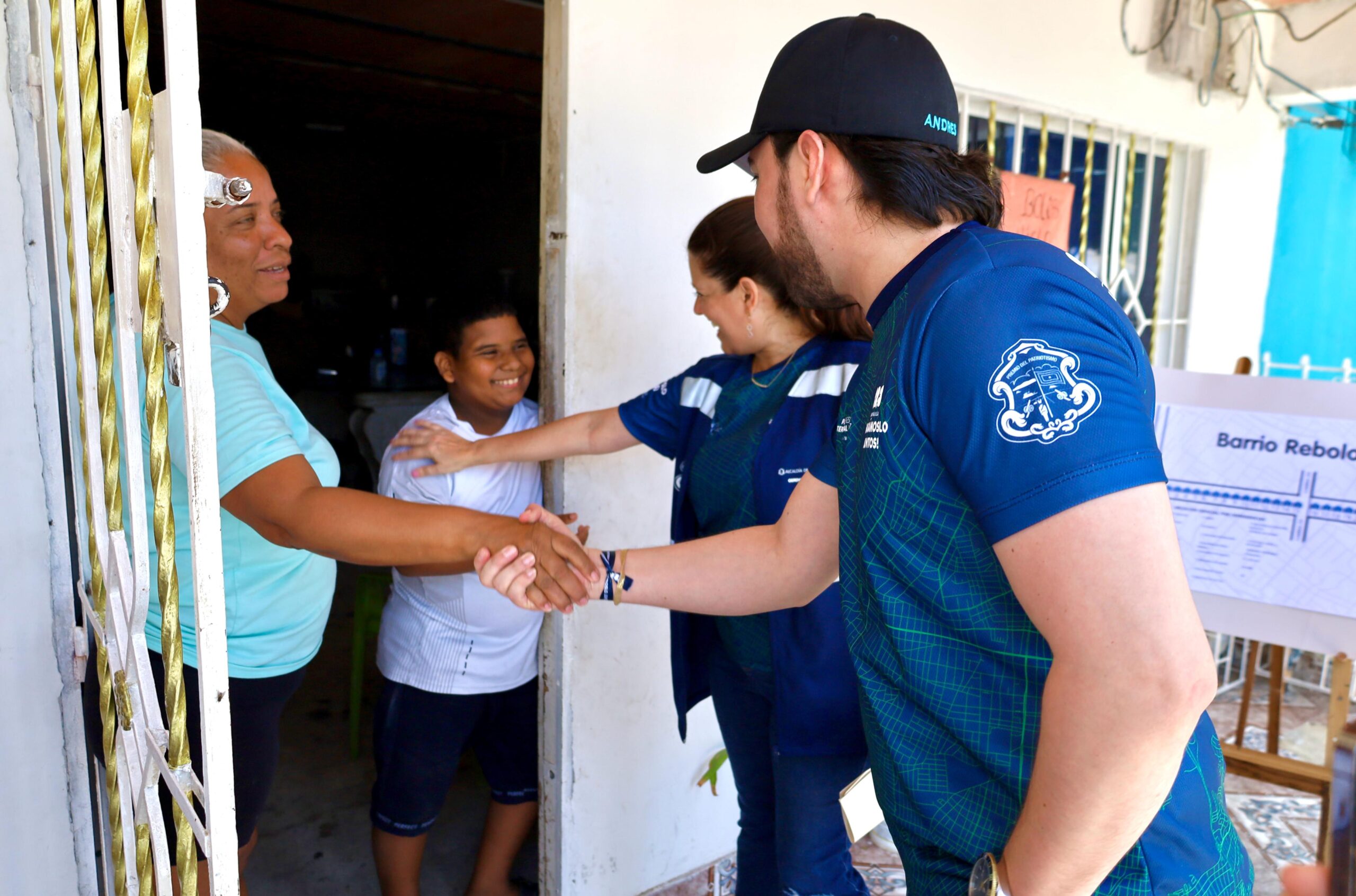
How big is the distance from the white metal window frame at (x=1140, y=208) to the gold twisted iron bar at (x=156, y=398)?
265 centimetres

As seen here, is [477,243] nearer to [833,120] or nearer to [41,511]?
[41,511]

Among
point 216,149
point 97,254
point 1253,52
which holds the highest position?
point 1253,52

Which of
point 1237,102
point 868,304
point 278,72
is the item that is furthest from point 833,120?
point 278,72

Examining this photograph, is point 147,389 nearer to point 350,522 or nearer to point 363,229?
point 350,522

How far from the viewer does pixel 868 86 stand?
42.2 inches

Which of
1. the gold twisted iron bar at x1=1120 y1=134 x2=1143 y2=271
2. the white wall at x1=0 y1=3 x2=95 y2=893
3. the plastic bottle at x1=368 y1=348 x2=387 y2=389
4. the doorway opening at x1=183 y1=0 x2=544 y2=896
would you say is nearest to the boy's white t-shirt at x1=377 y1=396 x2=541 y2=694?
the doorway opening at x1=183 y1=0 x2=544 y2=896

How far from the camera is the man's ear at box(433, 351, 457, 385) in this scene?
Answer: 226 centimetres

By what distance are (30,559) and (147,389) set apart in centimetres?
80

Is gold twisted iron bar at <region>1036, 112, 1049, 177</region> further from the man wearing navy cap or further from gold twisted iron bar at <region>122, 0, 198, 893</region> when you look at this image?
gold twisted iron bar at <region>122, 0, 198, 893</region>

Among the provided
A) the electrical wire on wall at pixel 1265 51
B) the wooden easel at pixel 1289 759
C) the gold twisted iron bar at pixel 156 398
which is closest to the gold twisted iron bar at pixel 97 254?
the gold twisted iron bar at pixel 156 398

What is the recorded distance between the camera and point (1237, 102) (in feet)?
12.8

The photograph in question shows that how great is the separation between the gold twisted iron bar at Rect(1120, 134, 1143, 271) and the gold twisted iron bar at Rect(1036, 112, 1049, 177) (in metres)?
0.57

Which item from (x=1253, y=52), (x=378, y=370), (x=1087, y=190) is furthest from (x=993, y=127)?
(x=378, y=370)

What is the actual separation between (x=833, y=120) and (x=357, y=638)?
2.61 m
